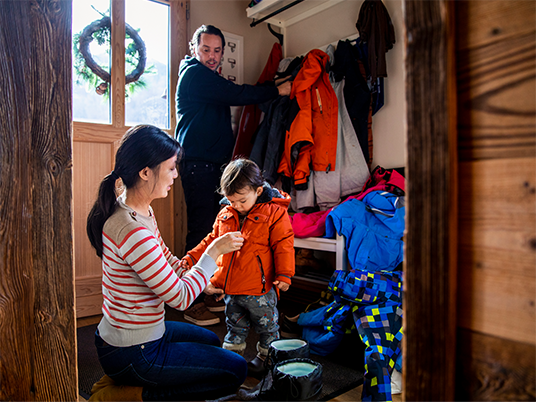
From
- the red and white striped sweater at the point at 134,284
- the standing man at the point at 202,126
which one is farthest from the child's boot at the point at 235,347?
the standing man at the point at 202,126

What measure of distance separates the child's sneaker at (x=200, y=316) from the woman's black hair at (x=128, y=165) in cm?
117

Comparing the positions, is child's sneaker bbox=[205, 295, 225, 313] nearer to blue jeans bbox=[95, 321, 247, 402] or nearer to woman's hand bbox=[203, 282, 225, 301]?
woman's hand bbox=[203, 282, 225, 301]

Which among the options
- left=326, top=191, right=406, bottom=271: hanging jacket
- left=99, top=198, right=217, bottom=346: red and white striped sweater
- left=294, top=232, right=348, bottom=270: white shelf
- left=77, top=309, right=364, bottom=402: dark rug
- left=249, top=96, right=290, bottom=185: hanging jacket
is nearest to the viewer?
left=99, top=198, right=217, bottom=346: red and white striped sweater

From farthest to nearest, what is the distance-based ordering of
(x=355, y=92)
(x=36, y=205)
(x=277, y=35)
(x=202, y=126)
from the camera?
1. (x=277, y=35)
2. (x=355, y=92)
3. (x=202, y=126)
4. (x=36, y=205)

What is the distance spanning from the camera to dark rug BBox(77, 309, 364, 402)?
5.10 ft

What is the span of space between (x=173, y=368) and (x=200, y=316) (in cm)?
114

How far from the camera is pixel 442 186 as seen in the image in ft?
1.45

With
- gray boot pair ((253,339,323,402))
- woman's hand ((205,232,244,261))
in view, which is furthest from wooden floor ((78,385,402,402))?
woman's hand ((205,232,244,261))

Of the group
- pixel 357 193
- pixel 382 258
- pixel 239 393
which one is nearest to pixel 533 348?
pixel 239 393

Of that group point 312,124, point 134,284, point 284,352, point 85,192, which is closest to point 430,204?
point 134,284

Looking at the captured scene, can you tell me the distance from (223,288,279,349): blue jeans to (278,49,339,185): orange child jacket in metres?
1.10

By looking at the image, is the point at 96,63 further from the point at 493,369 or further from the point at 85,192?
the point at 493,369

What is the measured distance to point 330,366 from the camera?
5.74 ft

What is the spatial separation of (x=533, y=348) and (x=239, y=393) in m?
1.24
